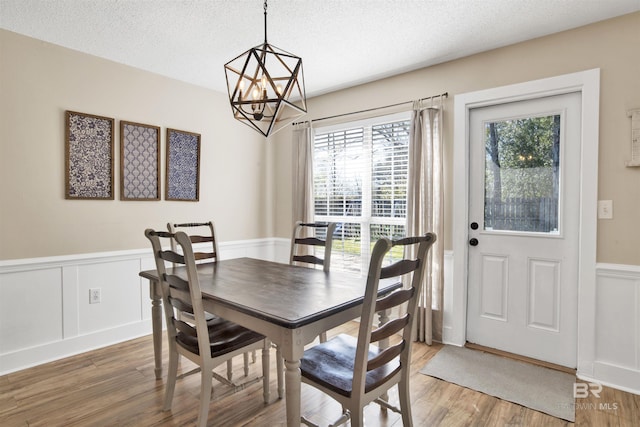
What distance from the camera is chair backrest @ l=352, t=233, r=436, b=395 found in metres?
1.31

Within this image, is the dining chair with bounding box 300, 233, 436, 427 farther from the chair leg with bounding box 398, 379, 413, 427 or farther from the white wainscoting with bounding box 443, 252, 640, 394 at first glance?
the white wainscoting with bounding box 443, 252, 640, 394

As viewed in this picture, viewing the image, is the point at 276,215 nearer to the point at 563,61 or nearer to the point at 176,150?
the point at 176,150

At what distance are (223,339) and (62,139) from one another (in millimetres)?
2174

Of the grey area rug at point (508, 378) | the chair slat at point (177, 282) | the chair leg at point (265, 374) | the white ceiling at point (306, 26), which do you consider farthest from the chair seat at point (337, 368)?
the white ceiling at point (306, 26)

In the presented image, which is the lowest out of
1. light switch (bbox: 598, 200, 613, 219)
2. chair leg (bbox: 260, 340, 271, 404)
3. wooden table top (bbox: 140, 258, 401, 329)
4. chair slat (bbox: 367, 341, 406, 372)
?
chair leg (bbox: 260, 340, 271, 404)

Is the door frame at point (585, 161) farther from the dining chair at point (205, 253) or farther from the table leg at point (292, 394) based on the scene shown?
the dining chair at point (205, 253)

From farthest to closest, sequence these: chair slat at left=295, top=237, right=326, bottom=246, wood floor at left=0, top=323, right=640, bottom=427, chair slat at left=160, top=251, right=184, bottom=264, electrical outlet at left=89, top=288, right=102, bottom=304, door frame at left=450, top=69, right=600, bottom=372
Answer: electrical outlet at left=89, top=288, right=102, bottom=304
chair slat at left=295, top=237, right=326, bottom=246
door frame at left=450, top=69, right=600, bottom=372
wood floor at left=0, top=323, right=640, bottom=427
chair slat at left=160, top=251, right=184, bottom=264

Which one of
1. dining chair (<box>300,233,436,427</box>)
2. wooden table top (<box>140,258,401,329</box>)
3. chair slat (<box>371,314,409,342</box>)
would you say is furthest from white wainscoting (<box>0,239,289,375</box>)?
chair slat (<box>371,314,409,342</box>)

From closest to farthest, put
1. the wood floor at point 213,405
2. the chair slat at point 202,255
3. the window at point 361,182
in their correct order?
the wood floor at point 213,405 → the chair slat at point 202,255 → the window at point 361,182

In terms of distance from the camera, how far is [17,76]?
Answer: 252cm

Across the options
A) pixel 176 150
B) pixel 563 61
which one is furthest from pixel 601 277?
pixel 176 150

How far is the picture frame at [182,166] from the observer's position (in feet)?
11.0

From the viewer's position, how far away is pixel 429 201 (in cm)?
295

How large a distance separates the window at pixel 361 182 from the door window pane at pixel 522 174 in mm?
757
